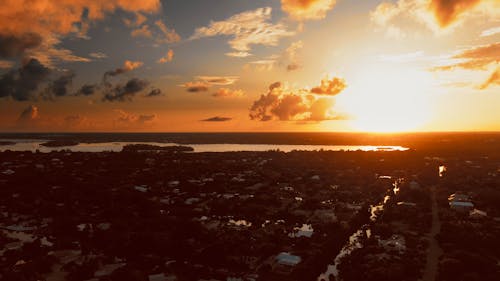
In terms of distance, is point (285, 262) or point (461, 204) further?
point (461, 204)

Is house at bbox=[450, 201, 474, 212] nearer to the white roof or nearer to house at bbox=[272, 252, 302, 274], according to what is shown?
the white roof

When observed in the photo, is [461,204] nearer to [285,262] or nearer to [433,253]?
[433,253]

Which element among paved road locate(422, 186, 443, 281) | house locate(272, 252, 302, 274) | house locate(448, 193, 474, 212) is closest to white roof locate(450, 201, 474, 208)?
house locate(448, 193, 474, 212)

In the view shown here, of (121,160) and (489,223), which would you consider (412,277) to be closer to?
(489,223)

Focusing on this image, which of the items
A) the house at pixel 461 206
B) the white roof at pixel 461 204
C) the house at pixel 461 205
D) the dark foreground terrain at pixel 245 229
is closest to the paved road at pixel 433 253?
the dark foreground terrain at pixel 245 229

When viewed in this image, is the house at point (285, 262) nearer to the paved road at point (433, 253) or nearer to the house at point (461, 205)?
the paved road at point (433, 253)

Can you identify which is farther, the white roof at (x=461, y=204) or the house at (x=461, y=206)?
the white roof at (x=461, y=204)

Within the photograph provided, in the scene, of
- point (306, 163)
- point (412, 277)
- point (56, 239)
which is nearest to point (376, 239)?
point (412, 277)

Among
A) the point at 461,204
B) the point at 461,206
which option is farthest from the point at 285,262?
the point at 461,204
